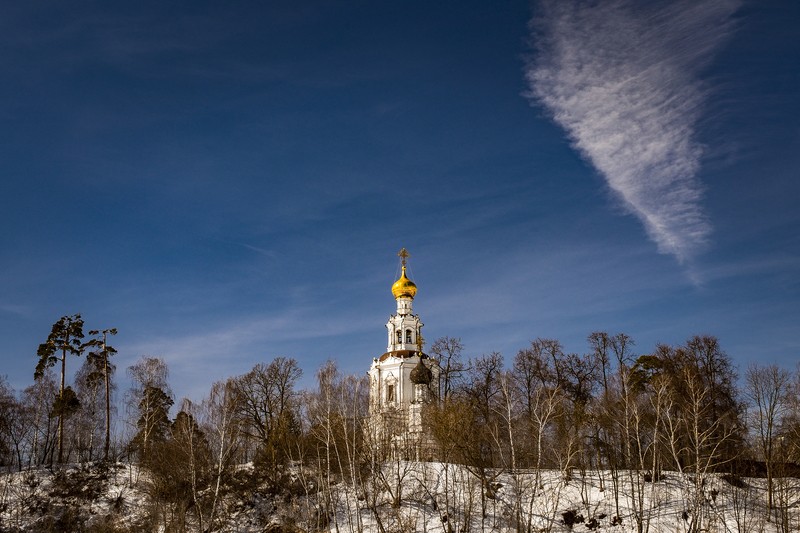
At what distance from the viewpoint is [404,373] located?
56250 millimetres

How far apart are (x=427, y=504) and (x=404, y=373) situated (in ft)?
68.2

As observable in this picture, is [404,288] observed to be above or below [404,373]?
above

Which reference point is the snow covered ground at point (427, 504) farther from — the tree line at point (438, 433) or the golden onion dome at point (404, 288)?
the golden onion dome at point (404, 288)

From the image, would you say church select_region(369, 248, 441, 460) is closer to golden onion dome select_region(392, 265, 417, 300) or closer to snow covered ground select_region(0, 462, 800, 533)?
golden onion dome select_region(392, 265, 417, 300)

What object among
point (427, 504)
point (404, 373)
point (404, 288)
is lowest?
point (427, 504)

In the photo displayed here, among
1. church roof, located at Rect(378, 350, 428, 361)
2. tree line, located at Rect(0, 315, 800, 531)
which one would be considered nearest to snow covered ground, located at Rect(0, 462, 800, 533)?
tree line, located at Rect(0, 315, 800, 531)

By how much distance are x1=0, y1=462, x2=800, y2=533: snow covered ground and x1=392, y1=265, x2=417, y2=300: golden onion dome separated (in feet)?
73.3

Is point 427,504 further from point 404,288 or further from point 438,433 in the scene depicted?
point 404,288

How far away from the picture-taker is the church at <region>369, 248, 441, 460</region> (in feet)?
163

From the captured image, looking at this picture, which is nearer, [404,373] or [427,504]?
[427,504]

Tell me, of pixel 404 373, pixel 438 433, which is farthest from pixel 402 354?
pixel 438 433

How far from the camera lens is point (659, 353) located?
48.5 m

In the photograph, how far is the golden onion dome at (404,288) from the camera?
2386 inches

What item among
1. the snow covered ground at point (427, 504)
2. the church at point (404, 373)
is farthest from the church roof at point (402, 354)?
the snow covered ground at point (427, 504)
